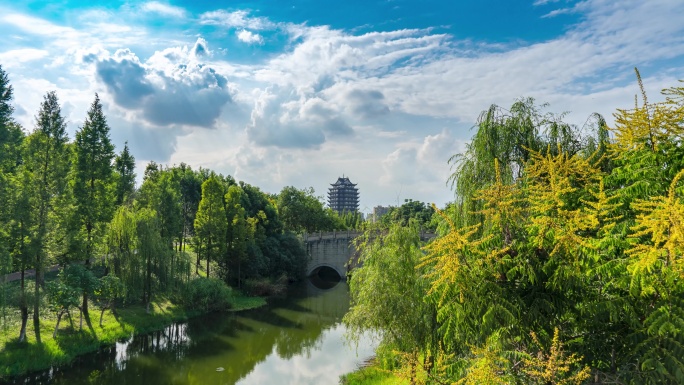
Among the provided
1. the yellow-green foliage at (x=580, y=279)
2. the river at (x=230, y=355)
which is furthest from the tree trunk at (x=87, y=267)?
the yellow-green foliage at (x=580, y=279)

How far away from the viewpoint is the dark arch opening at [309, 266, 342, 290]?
49.3 meters

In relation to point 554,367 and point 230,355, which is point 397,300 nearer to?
point 554,367

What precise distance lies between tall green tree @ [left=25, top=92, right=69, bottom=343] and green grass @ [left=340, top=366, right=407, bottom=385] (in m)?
14.4

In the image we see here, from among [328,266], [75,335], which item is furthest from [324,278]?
[75,335]

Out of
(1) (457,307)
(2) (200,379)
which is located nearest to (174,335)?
(2) (200,379)

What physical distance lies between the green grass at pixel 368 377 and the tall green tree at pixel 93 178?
1506cm

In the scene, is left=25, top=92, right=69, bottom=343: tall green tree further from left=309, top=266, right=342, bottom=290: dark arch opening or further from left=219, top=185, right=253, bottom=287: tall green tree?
left=309, top=266, right=342, bottom=290: dark arch opening

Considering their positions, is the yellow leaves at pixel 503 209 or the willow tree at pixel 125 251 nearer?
the yellow leaves at pixel 503 209

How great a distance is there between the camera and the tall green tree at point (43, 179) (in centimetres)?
2027

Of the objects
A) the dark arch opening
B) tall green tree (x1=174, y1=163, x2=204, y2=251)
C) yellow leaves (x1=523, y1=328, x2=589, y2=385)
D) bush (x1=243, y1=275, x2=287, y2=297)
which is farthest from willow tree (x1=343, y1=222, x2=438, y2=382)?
tall green tree (x1=174, y1=163, x2=204, y2=251)

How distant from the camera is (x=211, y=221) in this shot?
118 ft

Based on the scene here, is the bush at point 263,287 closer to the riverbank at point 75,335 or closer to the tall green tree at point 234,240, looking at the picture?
the tall green tree at point 234,240

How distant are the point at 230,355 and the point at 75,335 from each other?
776 centimetres

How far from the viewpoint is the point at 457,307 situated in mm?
6566
